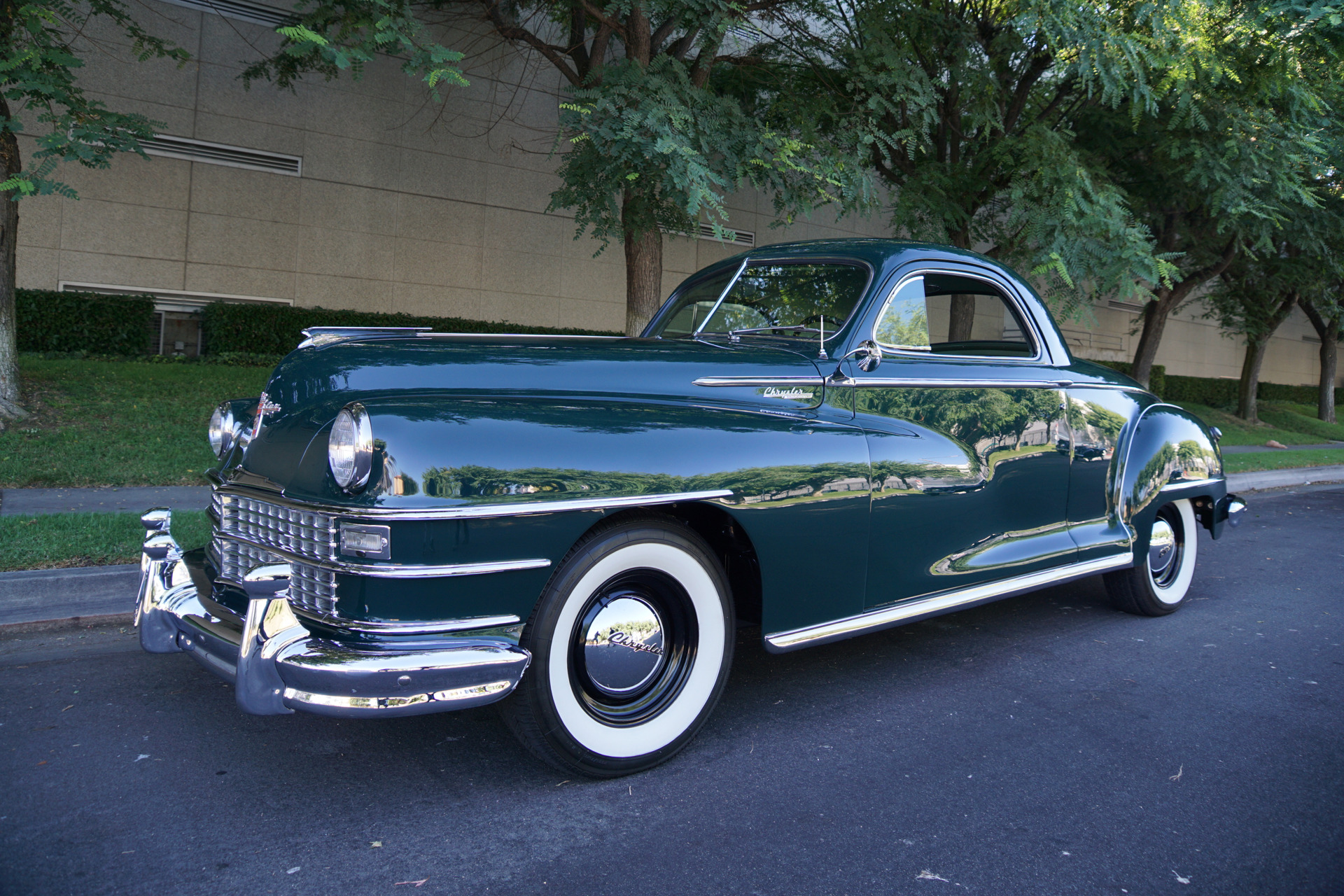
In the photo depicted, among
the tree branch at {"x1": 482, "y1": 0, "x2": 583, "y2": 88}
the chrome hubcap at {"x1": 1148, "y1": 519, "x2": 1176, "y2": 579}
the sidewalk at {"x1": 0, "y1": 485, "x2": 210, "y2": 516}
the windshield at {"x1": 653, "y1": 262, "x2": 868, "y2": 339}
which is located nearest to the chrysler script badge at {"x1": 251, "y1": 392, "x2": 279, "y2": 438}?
the windshield at {"x1": 653, "y1": 262, "x2": 868, "y2": 339}

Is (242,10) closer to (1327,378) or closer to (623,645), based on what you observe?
(623,645)

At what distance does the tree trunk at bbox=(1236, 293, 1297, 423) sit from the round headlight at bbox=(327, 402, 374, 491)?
75.7ft

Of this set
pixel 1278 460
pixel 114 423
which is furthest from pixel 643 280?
pixel 1278 460

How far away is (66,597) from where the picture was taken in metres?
4.30

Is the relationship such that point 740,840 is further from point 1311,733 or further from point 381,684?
point 1311,733

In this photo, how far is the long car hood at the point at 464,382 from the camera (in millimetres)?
2682

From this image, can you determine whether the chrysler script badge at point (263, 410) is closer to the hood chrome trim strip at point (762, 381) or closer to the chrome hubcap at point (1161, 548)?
the hood chrome trim strip at point (762, 381)

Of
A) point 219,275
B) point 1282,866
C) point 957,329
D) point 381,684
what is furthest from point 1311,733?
point 219,275

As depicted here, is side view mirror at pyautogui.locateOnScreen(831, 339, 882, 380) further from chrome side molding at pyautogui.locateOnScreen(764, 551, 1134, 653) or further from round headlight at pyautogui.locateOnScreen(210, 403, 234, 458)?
round headlight at pyautogui.locateOnScreen(210, 403, 234, 458)

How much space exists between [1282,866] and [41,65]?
8.02 metres

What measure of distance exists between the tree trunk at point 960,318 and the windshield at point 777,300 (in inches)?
85.5

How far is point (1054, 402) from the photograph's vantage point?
4270 millimetres

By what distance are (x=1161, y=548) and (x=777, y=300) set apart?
2837 millimetres

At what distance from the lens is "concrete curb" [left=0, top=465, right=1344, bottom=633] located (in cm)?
416
